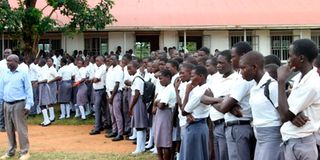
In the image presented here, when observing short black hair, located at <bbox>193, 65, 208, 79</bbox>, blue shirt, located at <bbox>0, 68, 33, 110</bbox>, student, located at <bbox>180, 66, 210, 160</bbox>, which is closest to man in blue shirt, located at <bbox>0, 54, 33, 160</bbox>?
blue shirt, located at <bbox>0, 68, 33, 110</bbox>

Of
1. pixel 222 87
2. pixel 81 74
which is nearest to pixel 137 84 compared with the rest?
pixel 222 87

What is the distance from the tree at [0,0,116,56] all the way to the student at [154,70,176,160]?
27.0ft

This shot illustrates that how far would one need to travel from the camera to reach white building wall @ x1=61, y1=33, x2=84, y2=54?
20.3 metres

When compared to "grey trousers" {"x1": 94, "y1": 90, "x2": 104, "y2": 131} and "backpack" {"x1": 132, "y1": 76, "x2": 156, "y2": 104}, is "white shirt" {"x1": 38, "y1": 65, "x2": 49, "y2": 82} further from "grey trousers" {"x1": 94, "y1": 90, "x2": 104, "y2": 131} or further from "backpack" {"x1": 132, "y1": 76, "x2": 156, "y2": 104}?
"backpack" {"x1": 132, "y1": 76, "x2": 156, "y2": 104}

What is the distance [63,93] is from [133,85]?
5213 mm

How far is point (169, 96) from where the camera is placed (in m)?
7.91

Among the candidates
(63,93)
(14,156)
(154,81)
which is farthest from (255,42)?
(14,156)

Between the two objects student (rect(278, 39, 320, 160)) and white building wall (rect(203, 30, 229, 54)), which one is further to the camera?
white building wall (rect(203, 30, 229, 54))

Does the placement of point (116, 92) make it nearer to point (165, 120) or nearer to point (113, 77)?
point (113, 77)

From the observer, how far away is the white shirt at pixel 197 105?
6.39 metres

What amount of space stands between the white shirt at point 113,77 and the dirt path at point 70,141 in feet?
3.82

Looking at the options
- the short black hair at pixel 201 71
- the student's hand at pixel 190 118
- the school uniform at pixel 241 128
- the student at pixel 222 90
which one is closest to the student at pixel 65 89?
the student's hand at pixel 190 118

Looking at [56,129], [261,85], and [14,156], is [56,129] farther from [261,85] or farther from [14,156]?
[261,85]

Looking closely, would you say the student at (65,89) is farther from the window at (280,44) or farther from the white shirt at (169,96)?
the window at (280,44)
